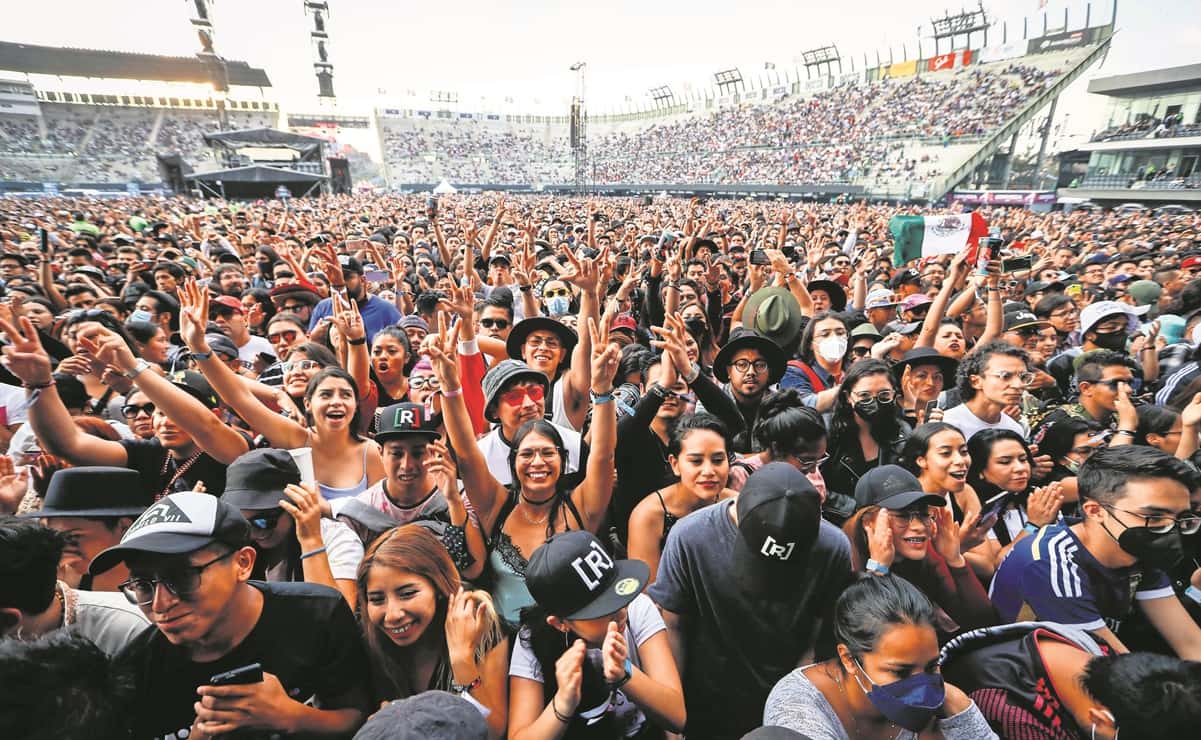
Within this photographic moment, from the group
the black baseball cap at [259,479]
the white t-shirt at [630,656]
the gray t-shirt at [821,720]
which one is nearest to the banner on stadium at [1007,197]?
the gray t-shirt at [821,720]

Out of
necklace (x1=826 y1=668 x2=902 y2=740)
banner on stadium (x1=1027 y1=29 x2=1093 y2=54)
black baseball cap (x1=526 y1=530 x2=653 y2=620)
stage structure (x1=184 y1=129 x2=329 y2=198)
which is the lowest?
necklace (x1=826 y1=668 x2=902 y2=740)

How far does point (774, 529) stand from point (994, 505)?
69.2 inches

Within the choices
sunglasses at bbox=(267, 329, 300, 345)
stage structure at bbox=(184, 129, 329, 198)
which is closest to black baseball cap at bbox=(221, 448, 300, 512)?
sunglasses at bbox=(267, 329, 300, 345)

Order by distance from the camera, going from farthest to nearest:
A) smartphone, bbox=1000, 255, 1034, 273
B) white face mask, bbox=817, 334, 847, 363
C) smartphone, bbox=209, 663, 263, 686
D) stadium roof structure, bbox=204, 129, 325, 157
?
stadium roof structure, bbox=204, 129, 325, 157 < smartphone, bbox=1000, 255, 1034, 273 < white face mask, bbox=817, 334, 847, 363 < smartphone, bbox=209, 663, 263, 686

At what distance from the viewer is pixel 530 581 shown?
5.81 ft

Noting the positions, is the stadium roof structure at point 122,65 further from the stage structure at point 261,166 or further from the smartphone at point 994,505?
the smartphone at point 994,505

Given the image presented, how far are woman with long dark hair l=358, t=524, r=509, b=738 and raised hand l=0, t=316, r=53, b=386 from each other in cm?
221

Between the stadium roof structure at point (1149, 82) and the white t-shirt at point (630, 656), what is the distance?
46.9 meters

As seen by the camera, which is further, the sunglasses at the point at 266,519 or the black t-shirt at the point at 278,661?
the sunglasses at the point at 266,519

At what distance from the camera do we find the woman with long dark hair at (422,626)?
5.87 feet

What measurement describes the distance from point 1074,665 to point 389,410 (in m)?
3.03

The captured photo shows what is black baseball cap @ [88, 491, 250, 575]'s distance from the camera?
1.56 meters

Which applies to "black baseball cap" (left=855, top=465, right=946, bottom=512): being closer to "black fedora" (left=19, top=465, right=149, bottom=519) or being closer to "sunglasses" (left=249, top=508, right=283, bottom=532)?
"sunglasses" (left=249, top=508, right=283, bottom=532)

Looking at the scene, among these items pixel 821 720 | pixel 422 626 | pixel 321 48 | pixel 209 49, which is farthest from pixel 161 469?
pixel 321 48
